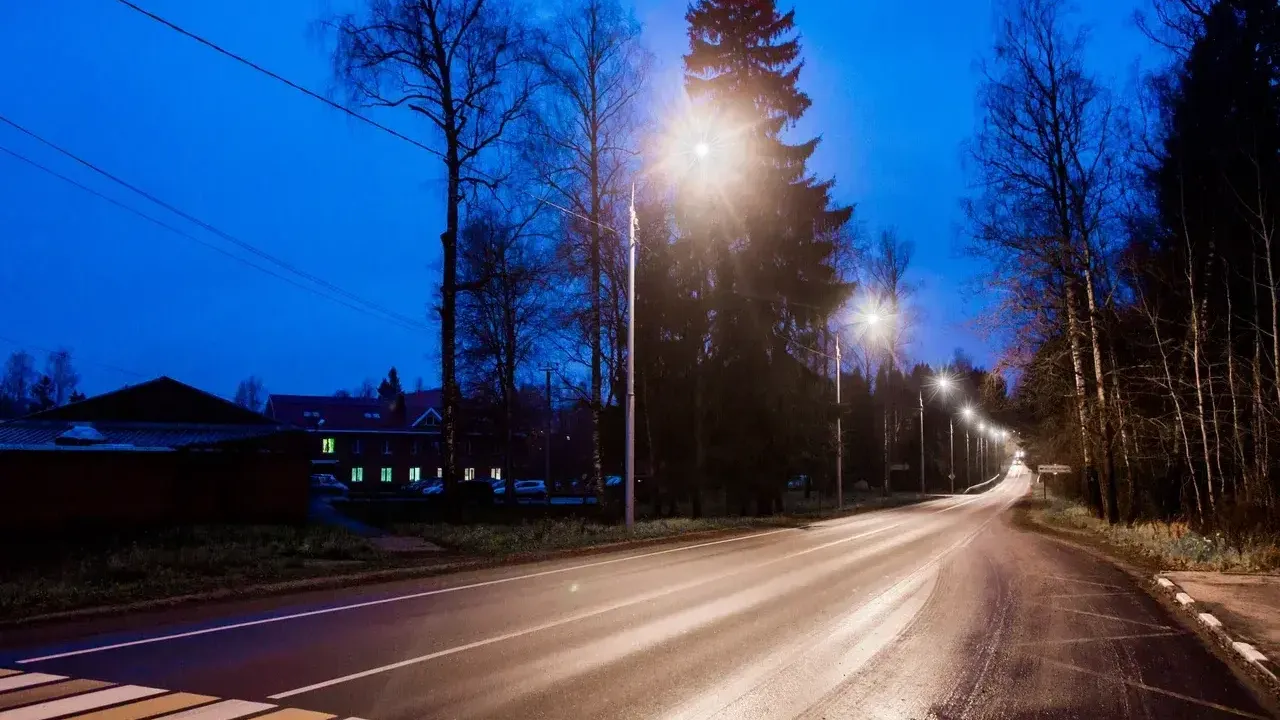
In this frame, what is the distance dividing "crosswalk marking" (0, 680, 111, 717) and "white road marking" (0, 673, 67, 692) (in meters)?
0.13

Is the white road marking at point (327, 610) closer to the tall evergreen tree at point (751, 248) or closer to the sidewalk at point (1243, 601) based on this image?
the sidewalk at point (1243, 601)

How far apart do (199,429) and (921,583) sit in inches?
1112

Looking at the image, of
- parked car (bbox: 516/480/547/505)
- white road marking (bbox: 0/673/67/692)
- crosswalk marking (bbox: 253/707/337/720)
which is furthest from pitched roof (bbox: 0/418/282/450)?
parked car (bbox: 516/480/547/505)

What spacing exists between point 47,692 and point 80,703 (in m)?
0.59

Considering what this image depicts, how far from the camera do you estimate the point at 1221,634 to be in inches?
356

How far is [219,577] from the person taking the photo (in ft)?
42.3

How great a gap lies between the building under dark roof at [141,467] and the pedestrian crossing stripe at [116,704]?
21.2 m

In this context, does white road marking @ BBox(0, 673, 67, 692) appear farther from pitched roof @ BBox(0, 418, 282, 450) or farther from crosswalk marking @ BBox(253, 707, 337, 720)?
pitched roof @ BBox(0, 418, 282, 450)

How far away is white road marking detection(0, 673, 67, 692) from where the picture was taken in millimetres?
6566

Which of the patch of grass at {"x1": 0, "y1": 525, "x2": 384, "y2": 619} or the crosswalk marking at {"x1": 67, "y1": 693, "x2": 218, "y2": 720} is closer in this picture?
the crosswalk marking at {"x1": 67, "y1": 693, "x2": 218, "y2": 720}

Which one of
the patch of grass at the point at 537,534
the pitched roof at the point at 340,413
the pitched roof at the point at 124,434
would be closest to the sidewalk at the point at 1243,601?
the patch of grass at the point at 537,534

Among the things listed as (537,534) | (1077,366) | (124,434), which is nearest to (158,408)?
(124,434)

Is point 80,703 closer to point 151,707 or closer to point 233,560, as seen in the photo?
point 151,707

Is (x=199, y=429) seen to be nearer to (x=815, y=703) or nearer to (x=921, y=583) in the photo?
(x=921, y=583)
